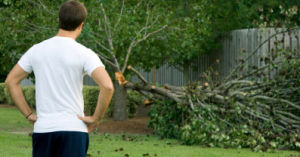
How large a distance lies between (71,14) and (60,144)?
2.81 feet

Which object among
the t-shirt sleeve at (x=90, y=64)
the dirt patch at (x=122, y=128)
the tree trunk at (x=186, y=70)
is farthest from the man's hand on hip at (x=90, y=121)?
the tree trunk at (x=186, y=70)

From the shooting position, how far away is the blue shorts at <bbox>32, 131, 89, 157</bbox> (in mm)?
2182

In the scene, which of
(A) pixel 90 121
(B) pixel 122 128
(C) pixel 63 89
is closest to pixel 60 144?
(A) pixel 90 121

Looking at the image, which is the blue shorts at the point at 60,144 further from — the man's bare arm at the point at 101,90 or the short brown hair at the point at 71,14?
the short brown hair at the point at 71,14

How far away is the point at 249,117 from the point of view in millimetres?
7105

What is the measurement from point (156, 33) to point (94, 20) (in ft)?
5.65

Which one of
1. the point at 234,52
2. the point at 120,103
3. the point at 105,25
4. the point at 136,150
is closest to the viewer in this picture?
the point at 136,150

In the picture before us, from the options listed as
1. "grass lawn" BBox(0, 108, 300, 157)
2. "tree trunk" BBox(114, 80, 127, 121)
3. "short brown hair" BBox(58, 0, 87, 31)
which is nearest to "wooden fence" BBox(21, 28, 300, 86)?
"tree trunk" BBox(114, 80, 127, 121)

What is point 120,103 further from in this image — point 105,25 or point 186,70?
point 186,70

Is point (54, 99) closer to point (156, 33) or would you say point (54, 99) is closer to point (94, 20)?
point (94, 20)

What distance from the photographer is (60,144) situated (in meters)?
2.20

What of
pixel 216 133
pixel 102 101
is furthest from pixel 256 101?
pixel 102 101

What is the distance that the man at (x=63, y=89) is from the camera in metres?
2.19

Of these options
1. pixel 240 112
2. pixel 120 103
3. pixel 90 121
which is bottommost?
pixel 120 103
